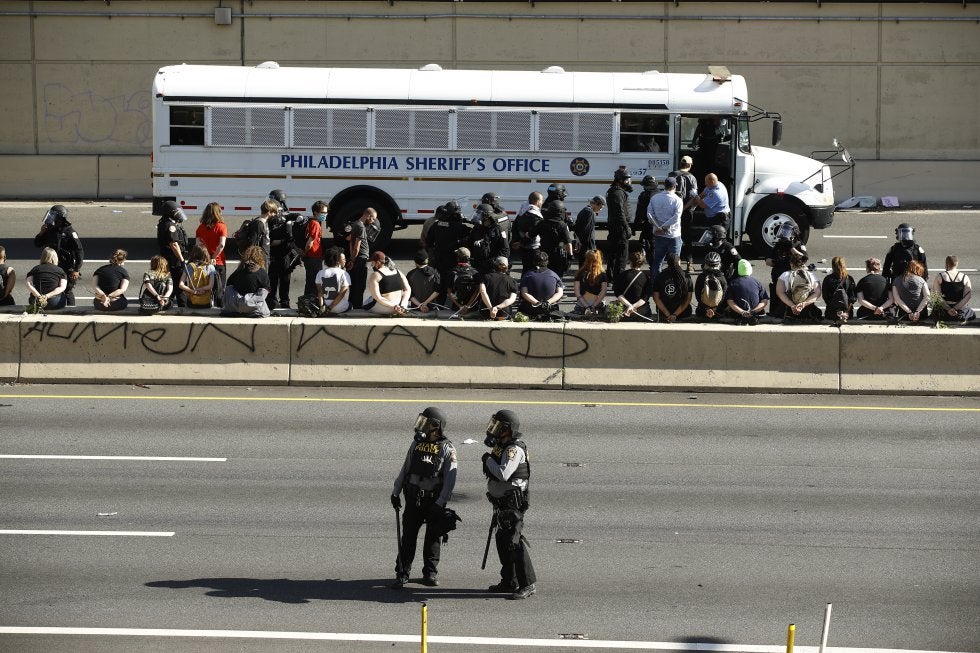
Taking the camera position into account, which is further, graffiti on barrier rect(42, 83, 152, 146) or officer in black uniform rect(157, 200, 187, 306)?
graffiti on barrier rect(42, 83, 152, 146)

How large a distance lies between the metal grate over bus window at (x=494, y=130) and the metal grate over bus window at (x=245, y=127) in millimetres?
2840

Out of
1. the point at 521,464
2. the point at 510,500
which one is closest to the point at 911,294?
the point at 521,464

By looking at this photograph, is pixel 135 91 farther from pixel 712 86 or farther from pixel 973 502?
pixel 973 502

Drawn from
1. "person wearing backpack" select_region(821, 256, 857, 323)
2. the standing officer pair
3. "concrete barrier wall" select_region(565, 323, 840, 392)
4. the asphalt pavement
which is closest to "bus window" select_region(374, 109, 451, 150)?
"concrete barrier wall" select_region(565, 323, 840, 392)

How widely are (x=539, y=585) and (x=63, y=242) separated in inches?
397

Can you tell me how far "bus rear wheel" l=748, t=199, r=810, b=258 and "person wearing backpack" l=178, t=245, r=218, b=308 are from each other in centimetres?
935

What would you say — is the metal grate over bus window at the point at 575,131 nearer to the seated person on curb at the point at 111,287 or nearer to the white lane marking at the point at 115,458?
the seated person on curb at the point at 111,287

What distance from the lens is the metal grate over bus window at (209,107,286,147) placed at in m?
22.4

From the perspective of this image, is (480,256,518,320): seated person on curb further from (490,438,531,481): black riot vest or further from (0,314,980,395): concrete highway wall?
(490,438,531,481): black riot vest

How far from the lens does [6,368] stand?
51.7 ft

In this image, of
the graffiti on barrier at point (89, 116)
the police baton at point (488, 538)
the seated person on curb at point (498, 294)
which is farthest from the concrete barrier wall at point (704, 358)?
the graffiti on barrier at point (89, 116)

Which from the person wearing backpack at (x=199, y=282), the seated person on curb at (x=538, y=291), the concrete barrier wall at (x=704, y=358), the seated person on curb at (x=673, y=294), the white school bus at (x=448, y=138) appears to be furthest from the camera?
the white school bus at (x=448, y=138)

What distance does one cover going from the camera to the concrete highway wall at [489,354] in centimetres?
1550

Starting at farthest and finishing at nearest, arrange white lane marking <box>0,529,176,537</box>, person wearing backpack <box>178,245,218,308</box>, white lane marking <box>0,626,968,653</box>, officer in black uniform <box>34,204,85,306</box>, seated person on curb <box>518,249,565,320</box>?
officer in black uniform <box>34,204,85,306</box> < person wearing backpack <box>178,245,218,308</box> < seated person on curb <box>518,249,565,320</box> < white lane marking <box>0,529,176,537</box> < white lane marking <box>0,626,968,653</box>
